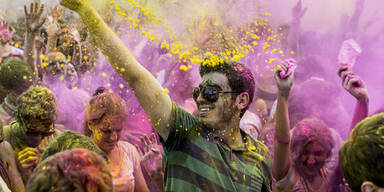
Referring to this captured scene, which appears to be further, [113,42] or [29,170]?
[29,170]

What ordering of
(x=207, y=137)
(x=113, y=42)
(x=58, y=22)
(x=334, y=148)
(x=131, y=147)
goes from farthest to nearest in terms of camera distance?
1. (x=58, y=22)
2. (x=334, y=148)
3. (x=131, y=147)
4. (x=207, y=137)
5. (x=113, y=42)

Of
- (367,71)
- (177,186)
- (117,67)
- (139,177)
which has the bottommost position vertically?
(139,177)

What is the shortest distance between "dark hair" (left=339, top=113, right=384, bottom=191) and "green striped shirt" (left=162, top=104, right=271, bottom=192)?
2.53ft

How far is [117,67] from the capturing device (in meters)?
2.06

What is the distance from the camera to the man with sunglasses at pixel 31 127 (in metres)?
2.71

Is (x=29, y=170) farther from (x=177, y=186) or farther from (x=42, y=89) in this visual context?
(x=177, y=186)

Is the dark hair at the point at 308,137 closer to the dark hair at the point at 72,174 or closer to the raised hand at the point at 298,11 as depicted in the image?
the raised hand at the point at 298,11

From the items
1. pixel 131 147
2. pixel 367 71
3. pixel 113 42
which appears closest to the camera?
pixel 113 42

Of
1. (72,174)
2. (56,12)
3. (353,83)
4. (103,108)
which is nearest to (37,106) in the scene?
(103,108)

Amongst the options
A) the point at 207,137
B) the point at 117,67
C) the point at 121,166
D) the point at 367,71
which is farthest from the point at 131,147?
the point at 367,71

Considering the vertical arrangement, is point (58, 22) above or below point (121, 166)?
above

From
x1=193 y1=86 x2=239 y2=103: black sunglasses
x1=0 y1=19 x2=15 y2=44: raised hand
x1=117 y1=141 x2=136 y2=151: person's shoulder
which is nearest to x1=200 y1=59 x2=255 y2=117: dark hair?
x1=193 y1=86 x2=239 y2=103: black sunglasses

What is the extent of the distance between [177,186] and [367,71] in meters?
3.26

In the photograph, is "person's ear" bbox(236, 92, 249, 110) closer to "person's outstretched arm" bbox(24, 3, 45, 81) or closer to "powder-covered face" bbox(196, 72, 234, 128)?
"powder-covered face" bbox(196, 72, 234, 128)
